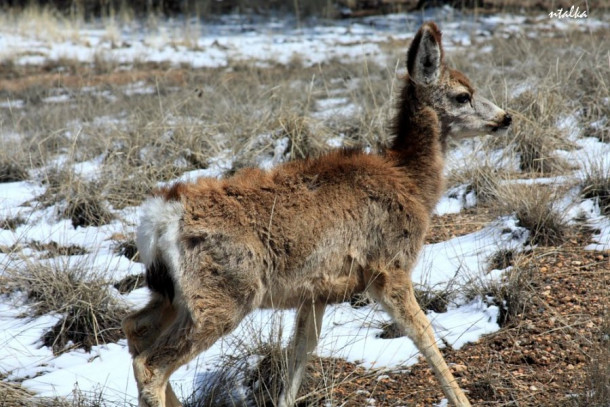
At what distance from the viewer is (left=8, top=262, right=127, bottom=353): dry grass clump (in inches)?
223

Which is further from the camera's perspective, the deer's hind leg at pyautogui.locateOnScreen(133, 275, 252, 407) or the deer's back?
the deer's back

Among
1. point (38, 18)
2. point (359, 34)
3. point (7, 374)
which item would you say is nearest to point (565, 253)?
point (7, 374)

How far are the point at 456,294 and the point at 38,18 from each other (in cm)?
1872

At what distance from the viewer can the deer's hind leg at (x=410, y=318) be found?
14.9ft

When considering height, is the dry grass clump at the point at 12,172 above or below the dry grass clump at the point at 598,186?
below

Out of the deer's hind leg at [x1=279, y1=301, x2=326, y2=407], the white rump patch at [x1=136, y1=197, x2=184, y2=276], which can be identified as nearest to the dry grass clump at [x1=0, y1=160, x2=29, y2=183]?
the white rump patch at [x1=136, y1=197, x2=184, y2=276]

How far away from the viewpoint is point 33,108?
12.4m

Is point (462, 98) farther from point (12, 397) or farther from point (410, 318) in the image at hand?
point (12, 397)

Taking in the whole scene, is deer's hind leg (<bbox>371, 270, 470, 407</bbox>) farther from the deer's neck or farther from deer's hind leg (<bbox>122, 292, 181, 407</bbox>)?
deer's hind leg (<bbox>122, 292, 181, 407</bbox>)

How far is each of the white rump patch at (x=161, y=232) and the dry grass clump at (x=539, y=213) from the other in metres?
3.43

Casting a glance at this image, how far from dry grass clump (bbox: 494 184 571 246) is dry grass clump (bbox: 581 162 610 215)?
0.41 m

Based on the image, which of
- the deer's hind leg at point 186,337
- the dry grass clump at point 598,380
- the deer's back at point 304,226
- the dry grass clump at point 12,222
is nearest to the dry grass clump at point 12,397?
the deer's hind leg at point 186,337

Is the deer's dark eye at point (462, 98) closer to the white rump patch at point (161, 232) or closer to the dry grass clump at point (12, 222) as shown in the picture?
the white rump patch at point (161, 232)

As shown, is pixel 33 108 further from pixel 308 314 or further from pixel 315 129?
pixel 308 314
